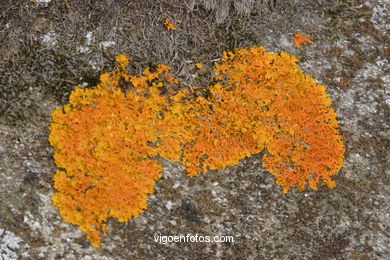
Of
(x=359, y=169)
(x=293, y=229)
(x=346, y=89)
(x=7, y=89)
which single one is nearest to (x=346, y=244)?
(x=293, y=229)

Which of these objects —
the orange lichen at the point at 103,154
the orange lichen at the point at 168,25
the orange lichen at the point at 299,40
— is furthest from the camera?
the orange lichen at the point at 299,40

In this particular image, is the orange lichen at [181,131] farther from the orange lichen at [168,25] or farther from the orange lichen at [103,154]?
the orange lichen at [168,25]

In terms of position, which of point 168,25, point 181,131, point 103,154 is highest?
point 168,25

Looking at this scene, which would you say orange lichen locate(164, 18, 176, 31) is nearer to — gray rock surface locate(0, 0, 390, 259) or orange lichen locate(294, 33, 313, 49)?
gray rock surface locate(0, 0, 390, 259)

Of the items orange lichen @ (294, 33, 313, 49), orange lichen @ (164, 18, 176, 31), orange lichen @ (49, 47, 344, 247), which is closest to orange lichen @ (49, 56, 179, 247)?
orange lichen @ (49, 47, 344, 247)

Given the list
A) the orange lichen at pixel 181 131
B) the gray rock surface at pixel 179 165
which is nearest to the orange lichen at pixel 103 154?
the orange lichen at pixel 181 131

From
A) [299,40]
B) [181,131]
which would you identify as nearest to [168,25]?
[181,131]

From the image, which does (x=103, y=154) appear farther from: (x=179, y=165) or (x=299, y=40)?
(x=299, y=40)
